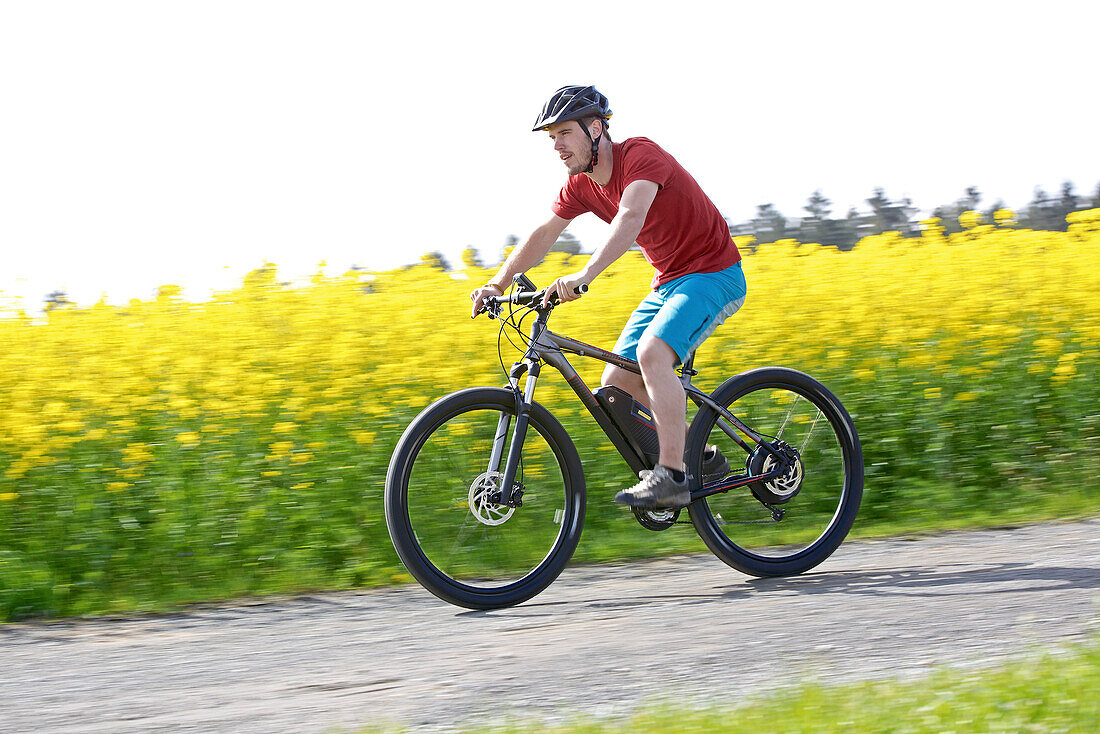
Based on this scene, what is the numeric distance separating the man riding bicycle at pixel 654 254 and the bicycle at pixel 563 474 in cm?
14

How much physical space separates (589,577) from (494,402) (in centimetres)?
111

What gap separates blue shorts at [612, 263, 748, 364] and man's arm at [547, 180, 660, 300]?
37 cm

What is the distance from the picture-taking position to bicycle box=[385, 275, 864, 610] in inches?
185

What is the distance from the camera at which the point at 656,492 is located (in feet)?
15.8

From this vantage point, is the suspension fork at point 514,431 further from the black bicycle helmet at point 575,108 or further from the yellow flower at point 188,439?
the yellow flower at point 188,439

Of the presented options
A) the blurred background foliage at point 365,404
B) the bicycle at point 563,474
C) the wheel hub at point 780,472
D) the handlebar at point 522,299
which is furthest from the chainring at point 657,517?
the handlebar at point 522,299

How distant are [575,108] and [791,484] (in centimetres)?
202

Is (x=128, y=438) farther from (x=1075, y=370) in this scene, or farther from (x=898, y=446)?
(x=1075, y=370)

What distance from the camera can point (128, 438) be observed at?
5.73 meters

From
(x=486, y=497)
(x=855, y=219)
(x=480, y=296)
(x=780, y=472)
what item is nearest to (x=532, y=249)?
(x=480, y=296)

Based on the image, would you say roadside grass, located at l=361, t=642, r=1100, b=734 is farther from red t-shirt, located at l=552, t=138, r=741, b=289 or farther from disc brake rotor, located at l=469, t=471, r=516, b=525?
red t-shirt, located at l=552, t=138, r=741, b=289

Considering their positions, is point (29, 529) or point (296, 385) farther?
point (296, 385)

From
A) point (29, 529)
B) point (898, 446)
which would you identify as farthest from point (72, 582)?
point (898, 446)

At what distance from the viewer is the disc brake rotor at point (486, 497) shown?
185 inches
